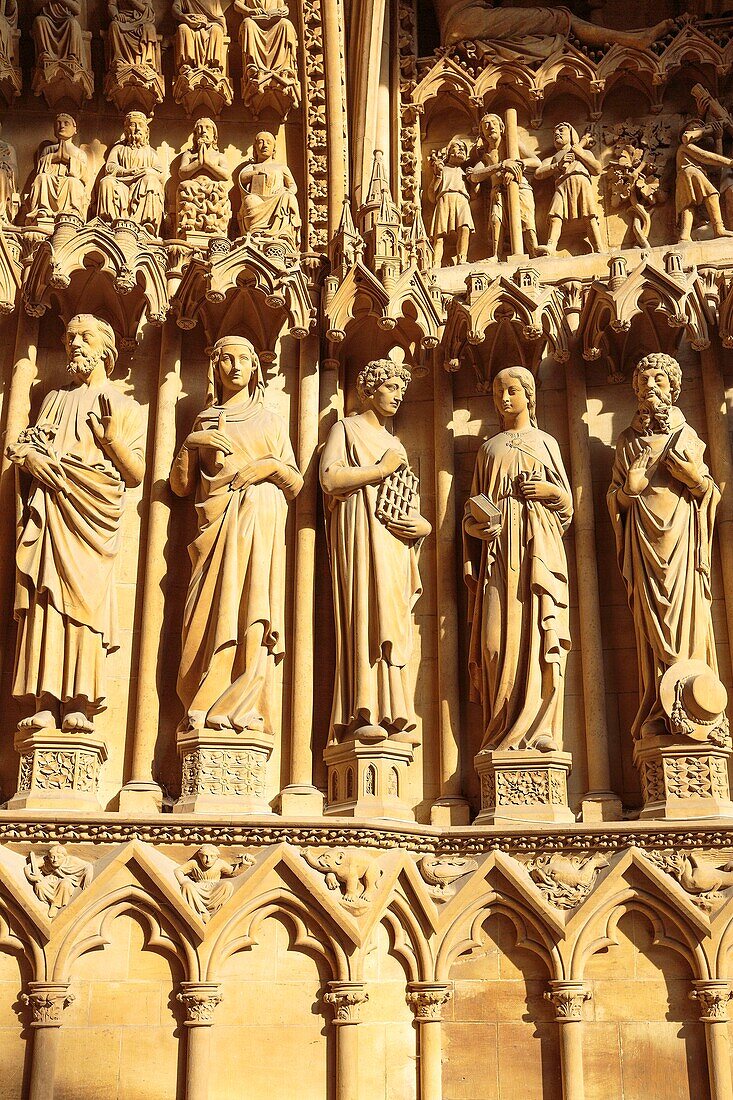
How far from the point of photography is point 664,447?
664 centimetres

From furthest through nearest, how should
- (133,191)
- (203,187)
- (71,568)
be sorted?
1. (203,187)
2. (133,191)
3. (71,568)

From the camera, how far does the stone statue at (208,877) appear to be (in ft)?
19.4

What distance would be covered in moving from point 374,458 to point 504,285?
122cm

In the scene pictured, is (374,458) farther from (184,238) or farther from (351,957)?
(351,957)

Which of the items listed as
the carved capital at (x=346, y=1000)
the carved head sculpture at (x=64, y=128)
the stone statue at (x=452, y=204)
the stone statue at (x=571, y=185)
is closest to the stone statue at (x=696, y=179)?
the stone statue at (x=571, y=185)

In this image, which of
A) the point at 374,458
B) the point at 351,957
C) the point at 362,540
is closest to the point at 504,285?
the point at 374,458

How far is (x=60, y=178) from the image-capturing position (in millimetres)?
7445

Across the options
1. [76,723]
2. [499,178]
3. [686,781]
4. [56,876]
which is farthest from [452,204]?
[56,876]

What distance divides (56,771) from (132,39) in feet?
14.4

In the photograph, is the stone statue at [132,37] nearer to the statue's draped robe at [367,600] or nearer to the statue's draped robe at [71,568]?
the statue's draped robe at [71,568]

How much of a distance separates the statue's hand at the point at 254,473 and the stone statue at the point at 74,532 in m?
0.59

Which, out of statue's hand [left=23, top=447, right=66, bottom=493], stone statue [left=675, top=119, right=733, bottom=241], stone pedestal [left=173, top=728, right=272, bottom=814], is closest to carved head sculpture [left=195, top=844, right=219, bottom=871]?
stone pedestal [left=173, top=728, right=272, bottom=814]

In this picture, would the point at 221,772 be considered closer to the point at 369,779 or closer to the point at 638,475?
the point at 369,779

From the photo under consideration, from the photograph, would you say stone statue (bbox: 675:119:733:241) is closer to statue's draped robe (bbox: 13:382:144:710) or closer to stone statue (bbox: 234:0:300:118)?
stone statue (bbox: 234:0:300:118)
